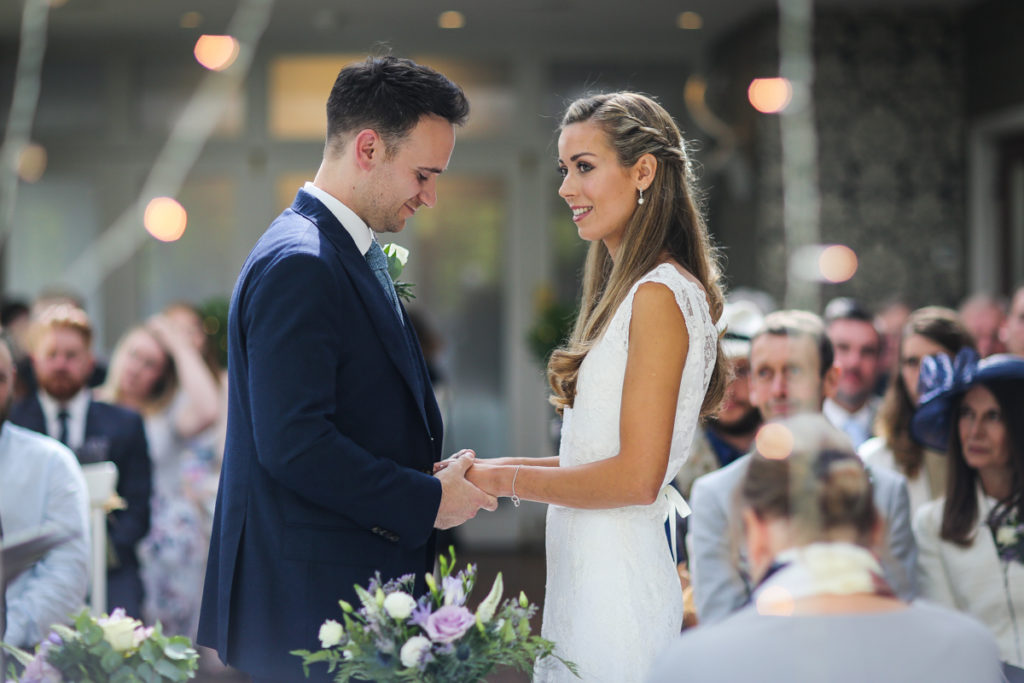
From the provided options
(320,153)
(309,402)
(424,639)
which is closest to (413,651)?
(424,639)

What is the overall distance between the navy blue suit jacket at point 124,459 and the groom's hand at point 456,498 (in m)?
2.49

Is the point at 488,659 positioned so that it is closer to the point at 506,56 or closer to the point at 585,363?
the point at 585,363

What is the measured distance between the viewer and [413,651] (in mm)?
1521

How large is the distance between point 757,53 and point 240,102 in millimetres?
3521

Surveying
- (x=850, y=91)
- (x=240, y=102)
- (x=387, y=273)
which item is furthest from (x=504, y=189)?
(x=387, y=273)

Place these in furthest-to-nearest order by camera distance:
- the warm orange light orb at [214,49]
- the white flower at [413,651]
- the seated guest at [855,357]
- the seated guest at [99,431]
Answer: the warm orange light orb at [214,49], the seated guest at [855,357], the seated guest at [99,431], the white flower at [413,651]

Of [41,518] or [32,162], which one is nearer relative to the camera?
[41,518]

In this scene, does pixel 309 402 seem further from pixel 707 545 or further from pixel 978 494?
pixel 978 494

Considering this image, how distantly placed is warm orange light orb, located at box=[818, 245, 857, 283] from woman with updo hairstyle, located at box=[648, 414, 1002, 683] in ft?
16.4

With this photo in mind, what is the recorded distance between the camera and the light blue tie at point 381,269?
75.0 inches

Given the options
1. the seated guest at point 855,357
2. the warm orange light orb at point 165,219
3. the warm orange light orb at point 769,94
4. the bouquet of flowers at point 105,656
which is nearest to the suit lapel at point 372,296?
the bouquet of flowers at point 105,656

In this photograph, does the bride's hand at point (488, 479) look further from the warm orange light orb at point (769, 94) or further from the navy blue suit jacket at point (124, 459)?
the warm orange light orb at point (769, 94)

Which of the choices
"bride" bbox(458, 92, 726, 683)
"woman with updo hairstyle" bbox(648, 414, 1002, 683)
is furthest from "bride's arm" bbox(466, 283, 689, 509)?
"woman with updo hairstyle" bbox(648, 414, 1002, 683)

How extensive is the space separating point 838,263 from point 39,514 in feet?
15.6
